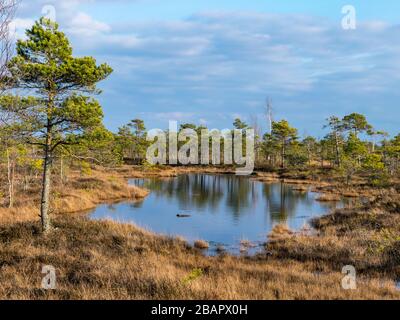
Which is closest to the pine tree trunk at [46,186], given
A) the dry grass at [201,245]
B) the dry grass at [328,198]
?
the dry grass at [201,245]

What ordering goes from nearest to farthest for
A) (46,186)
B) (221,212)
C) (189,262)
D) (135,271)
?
(135,271) → (189,262) → (46,186) → (221,212)

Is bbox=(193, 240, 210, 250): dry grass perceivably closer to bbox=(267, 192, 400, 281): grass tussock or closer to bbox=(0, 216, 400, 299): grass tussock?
bbox=(0, 216, 400, 299): grass tussock

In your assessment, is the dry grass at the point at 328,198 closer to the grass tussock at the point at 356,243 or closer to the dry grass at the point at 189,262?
the dry grass at the point at 189,262

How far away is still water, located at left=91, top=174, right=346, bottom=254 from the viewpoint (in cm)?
2372

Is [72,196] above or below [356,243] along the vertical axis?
above

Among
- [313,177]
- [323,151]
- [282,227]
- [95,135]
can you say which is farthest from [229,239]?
[323,151]

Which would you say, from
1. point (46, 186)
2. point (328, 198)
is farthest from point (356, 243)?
point (328, 198)

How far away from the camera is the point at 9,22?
10039mm

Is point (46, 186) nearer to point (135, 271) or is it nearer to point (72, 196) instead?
point (135, 271)

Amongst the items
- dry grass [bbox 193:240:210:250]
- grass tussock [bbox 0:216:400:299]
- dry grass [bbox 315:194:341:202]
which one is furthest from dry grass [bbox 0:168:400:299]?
dry grass [bbox 315:194:341:202]

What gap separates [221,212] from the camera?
33062mm

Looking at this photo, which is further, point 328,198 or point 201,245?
point 328,198

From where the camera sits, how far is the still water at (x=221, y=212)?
2372 centimetres
